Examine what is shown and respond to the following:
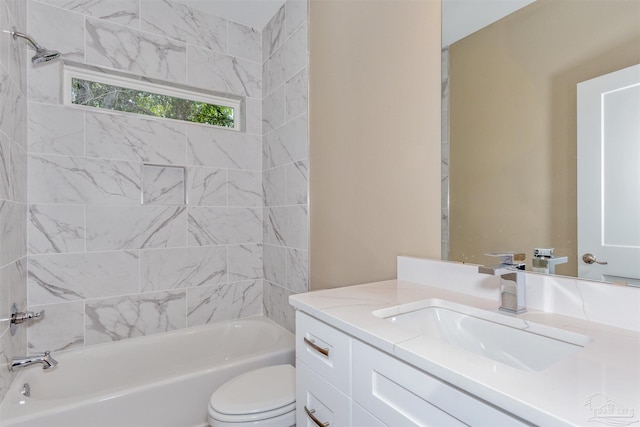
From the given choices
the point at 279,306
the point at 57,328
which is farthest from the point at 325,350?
the point at 57,328

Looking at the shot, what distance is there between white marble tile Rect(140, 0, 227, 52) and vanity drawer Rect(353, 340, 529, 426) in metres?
2.36

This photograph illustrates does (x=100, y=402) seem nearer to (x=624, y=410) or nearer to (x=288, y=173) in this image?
(x=288, y=173)

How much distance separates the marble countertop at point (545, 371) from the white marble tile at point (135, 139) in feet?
5.72

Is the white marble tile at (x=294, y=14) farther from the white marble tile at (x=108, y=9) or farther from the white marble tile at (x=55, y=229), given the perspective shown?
the white marble tile at (x=55, y=229)

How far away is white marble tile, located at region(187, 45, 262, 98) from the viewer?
2328mm

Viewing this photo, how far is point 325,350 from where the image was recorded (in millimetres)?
928

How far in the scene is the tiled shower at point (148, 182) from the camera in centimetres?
182

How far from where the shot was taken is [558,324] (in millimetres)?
814

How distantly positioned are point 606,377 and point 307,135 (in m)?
1.76

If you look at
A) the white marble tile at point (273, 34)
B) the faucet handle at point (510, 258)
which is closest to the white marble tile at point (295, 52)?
the white marble tile at point (273, 34)

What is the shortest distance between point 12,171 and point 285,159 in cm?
142

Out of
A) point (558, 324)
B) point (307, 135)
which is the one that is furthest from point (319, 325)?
point (307, 135)

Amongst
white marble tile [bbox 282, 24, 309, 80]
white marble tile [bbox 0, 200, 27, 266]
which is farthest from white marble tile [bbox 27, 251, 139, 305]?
white marble tile [bbox 282, 24, 309, 80]

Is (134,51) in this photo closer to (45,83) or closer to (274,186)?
(45,83)
